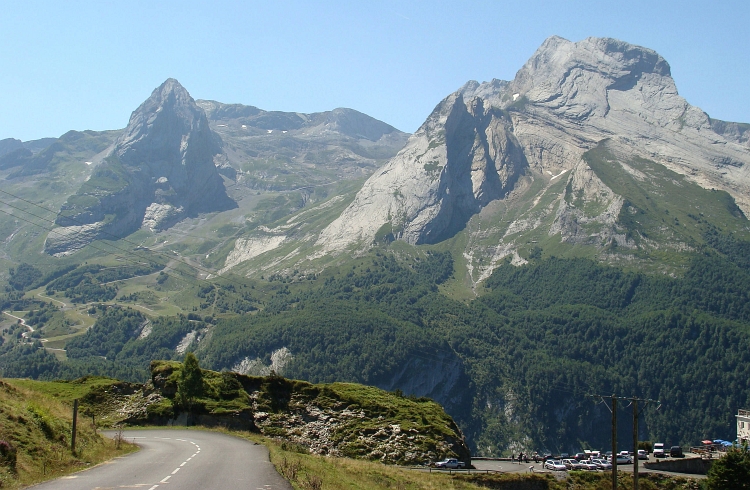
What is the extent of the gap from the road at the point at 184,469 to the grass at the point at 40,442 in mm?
1153

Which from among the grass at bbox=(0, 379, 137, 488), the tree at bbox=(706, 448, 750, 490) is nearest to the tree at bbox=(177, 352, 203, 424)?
the grass at bbox=(0, 379, 137, 488)

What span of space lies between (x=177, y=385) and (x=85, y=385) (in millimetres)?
9869

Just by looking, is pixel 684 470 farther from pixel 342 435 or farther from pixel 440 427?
pixel 342 435

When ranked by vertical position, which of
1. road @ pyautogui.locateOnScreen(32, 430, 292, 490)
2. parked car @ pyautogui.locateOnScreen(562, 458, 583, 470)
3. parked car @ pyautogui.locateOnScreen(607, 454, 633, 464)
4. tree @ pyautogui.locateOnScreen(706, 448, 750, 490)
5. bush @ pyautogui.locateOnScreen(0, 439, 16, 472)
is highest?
bush @ pyautogui.locateOnScreen(0, 439, 16, 472)

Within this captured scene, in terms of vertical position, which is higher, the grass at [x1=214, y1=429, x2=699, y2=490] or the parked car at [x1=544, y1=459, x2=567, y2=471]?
the grass at [x1=214, y1=429, x2=699, y2=490]

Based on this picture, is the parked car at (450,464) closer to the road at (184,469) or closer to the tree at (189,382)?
the road at (184,469)

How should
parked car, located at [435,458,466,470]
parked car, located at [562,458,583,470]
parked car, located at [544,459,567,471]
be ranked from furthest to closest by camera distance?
parked car, located at [562,458,583,470], parked car, located at [544,459,567,471], parked car, located at [435,458,466,470]

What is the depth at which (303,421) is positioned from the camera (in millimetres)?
63469

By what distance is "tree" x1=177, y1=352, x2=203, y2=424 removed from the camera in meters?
60.2

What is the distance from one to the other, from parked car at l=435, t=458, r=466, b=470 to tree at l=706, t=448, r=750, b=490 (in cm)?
2392

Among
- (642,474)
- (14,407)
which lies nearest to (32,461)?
(14,407)

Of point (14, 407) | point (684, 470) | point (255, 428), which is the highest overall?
point (14, 407)

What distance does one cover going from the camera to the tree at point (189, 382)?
60.2 m

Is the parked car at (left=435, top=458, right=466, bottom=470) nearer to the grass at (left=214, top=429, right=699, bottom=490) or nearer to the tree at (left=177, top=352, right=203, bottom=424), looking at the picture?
the grass at (left=214, top=429, right=699, bottom=490)
